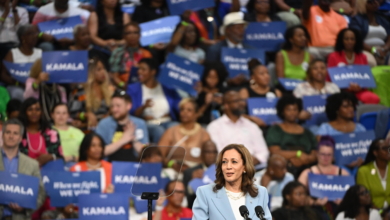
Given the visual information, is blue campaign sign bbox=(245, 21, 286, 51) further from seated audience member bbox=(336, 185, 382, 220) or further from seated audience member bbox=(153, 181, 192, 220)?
seated audience member bbox=(153, 181, 192, 220)

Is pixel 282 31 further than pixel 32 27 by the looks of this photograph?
Yes

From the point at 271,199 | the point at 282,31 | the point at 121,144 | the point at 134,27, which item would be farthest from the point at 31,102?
the point at 282,31

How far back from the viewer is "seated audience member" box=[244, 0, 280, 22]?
8969 mm

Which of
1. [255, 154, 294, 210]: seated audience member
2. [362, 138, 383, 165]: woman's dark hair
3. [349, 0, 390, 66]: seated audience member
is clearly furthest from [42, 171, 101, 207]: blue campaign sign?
[349, 0, 390, 66]: seated audience member

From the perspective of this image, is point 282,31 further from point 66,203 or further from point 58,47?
point 66,203

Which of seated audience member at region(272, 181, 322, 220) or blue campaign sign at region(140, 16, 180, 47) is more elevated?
blue campaign sign at region(140, 16, 180, 47)

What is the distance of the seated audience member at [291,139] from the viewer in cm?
745

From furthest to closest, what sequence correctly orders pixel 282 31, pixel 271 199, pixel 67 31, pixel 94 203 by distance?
pixel 282 31 < pixel 67 31 < pixel 271 199 < pixel 94 203

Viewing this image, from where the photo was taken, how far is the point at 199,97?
26.1ft

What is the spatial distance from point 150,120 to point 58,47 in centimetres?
146

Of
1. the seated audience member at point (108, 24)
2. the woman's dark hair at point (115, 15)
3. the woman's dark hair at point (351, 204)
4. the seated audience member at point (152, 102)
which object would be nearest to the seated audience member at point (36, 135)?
the seated audience member at point (152, 102)

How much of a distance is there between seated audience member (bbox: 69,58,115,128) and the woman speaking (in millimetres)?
3780

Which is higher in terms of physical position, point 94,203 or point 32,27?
point 32,27

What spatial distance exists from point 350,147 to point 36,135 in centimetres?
326
